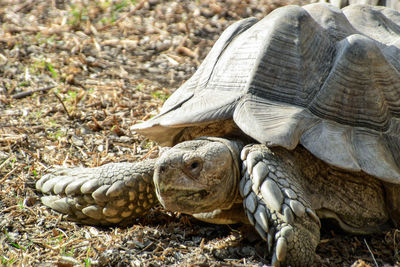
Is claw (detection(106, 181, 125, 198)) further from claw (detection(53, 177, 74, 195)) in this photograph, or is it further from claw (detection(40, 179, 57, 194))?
claw (detection(40, 179, 57, 194))

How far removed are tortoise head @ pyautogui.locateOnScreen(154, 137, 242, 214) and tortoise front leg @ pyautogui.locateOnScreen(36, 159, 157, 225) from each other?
1.41 feet

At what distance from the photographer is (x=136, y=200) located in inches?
141

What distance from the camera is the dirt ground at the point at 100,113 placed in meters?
3.26

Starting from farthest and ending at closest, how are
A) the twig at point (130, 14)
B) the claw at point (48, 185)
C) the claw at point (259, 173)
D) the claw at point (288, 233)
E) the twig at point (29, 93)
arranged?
the twig at point (130, 14) < the twig at point (29, 93) < the claw at point (48, 185) < the claw at point (259, 173) < the claw at point (288, 233)

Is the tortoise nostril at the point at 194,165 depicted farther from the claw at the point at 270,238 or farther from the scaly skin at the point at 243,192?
the claw at the point at 270,238

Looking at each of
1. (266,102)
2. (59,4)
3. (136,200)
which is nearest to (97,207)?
(136,200)

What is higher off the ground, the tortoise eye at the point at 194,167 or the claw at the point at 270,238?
the tortoise eye at the point at 194,167

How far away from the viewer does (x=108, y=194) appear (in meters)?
3.53

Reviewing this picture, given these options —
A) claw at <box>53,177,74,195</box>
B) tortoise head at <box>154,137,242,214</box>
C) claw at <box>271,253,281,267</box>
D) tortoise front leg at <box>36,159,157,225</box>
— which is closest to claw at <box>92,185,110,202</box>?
tortoise front leg at <box>36,159,157,225</box>

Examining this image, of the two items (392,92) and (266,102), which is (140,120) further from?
(392,92)

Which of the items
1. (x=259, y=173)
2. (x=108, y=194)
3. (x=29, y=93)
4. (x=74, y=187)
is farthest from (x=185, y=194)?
(x=29, y=93)

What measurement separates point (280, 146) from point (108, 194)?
1121mm

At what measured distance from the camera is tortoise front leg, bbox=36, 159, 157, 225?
354 cm

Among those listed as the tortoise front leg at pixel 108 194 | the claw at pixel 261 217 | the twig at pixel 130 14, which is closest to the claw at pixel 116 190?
the tortoise front leg at pixel 108 194
